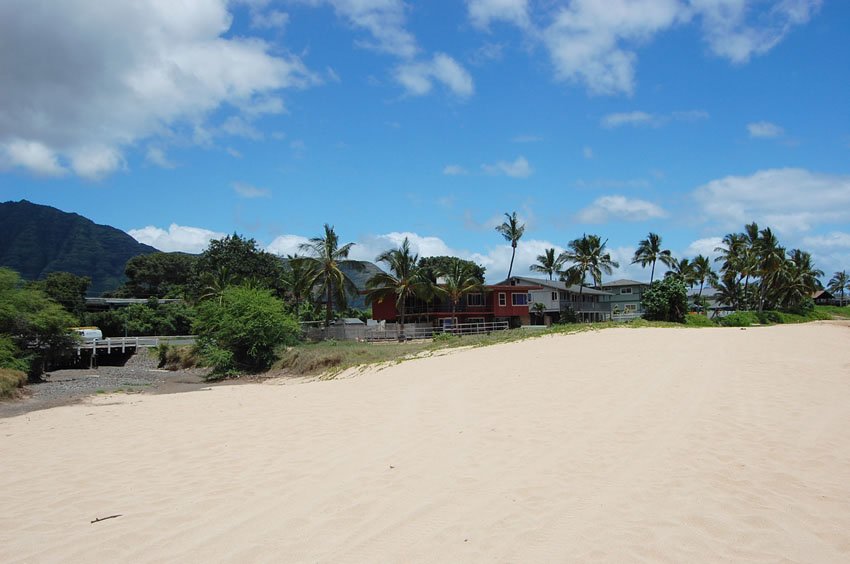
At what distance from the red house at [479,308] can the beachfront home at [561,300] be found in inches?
69.3

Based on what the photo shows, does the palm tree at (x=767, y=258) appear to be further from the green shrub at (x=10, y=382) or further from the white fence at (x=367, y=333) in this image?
the green shrub at (x=10, y=382)

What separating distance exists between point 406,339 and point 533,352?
30587 millimetres

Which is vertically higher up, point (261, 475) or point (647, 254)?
point (647, 254)

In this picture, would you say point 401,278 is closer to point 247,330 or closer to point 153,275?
point 247,330

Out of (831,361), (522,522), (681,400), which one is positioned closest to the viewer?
(522,522)

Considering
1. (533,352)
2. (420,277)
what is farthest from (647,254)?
(533,352)

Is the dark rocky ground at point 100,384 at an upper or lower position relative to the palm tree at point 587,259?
lower

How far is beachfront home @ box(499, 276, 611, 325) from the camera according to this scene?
202 feet

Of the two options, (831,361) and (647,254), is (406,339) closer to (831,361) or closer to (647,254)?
(831,361)

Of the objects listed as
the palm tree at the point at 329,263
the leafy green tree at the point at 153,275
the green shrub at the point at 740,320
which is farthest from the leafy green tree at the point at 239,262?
the green shrub at the point at 740,320

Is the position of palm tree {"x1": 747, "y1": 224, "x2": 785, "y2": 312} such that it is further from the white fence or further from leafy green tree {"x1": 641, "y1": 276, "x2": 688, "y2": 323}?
the white fence

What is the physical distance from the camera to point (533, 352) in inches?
701

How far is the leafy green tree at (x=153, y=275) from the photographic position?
94000 millimetres

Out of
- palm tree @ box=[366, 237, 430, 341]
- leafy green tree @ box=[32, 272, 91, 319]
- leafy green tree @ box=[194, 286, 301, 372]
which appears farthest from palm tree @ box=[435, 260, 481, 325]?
leafy green tree @ box=[32, 272, 91, 319]
